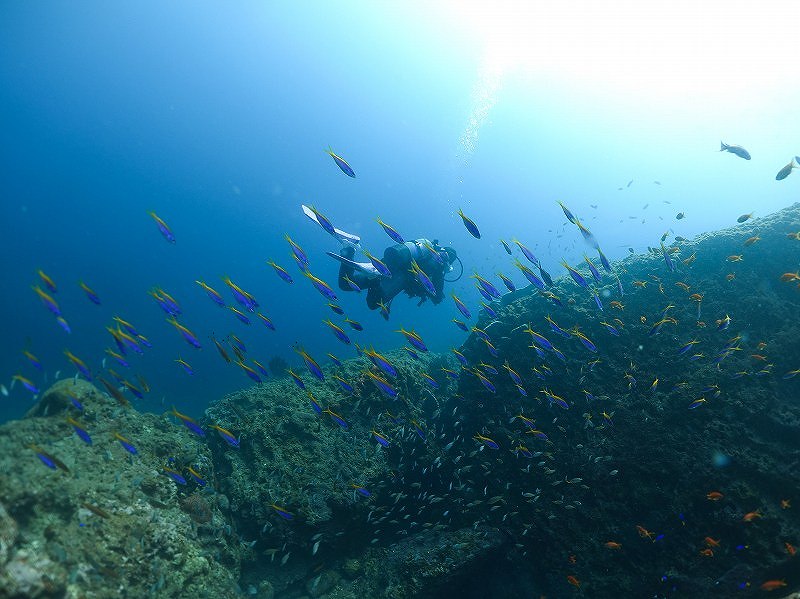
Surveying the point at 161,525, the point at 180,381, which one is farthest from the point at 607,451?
the point at 180,381

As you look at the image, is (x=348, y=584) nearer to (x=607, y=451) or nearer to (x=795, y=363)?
(x=607, y=451)

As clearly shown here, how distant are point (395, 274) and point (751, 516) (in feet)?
23.9

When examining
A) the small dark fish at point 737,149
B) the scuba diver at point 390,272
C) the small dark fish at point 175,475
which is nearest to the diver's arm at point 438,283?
the scuba diver at point 390,272

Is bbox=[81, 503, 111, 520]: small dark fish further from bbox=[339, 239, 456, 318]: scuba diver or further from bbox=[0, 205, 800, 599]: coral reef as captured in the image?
bbox=[339, 239, 456, 318]: scuba diver

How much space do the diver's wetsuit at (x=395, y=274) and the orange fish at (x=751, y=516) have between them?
249 inches

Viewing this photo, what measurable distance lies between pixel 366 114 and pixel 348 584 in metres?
101

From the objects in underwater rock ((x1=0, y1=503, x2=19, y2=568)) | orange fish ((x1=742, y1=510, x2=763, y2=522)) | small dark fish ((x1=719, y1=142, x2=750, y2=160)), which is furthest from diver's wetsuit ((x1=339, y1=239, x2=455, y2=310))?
orange fish ((x1=742, y1=510, x2=763, y2=522))

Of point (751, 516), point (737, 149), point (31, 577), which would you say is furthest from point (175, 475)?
point (737, 149)

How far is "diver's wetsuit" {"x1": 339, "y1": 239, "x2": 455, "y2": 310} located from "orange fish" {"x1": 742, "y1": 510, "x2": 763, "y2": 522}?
6.31 m

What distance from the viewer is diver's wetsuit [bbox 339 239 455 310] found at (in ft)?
26.8

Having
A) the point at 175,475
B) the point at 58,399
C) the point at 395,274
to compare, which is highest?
the point at 395,274

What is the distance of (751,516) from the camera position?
15.6 ft

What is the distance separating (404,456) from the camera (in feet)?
25.0

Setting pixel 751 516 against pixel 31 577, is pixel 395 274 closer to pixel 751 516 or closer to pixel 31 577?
pixel 31 577
